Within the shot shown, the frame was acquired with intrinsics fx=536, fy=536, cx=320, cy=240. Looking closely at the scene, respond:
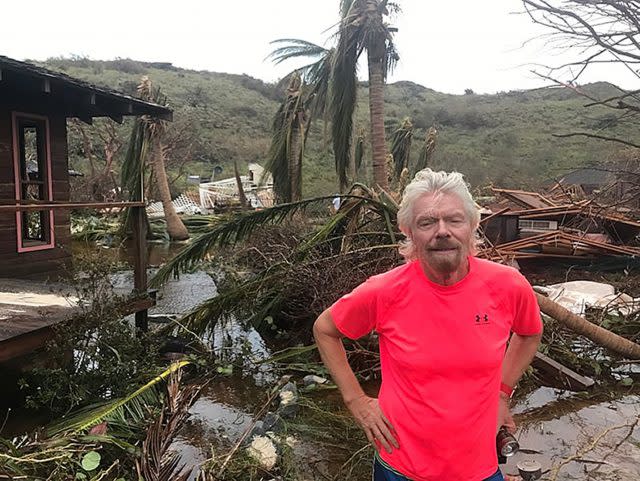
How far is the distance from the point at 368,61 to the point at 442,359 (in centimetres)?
1100

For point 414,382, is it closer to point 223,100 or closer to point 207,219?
point 207,219

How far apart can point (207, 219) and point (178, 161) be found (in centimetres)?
1024

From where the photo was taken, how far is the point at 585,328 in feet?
16.8

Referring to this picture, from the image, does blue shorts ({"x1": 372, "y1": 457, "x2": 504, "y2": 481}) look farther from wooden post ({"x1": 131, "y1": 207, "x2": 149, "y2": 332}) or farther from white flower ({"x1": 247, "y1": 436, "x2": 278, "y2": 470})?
wooden post ({"x1": 131, "y1": 207, "x2": 149, "y2": 332})

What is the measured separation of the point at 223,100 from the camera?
174 feet

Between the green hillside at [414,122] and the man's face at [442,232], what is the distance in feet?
93.9

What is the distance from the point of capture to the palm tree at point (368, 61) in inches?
444

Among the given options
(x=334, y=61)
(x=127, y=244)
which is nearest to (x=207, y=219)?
(x=127, y=244)

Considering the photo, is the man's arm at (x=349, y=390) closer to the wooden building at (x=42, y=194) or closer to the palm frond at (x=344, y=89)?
the wooden building at (x=42, y=194)

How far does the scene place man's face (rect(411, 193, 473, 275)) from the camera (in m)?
2.01

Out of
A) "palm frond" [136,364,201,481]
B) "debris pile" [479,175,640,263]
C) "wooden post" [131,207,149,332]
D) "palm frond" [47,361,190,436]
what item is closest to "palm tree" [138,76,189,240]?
"debris pile" [479,175,640,263]

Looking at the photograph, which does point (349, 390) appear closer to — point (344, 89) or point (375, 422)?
point (375, 422)

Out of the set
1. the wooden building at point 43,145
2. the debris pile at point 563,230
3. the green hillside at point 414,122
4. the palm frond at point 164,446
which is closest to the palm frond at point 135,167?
the wooden building at point 43,145

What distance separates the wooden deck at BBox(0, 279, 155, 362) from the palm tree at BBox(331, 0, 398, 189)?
6.66m
